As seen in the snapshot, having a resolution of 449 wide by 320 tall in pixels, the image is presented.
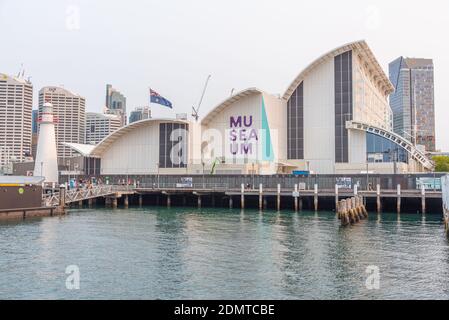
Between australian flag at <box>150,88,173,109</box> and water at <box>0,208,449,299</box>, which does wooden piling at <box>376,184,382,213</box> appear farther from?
australian flag at <box>150,88,173,109</box>

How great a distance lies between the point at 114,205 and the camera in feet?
220

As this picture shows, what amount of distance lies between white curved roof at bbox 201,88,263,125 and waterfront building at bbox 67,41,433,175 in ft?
0.60

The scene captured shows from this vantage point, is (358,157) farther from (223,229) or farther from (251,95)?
(223,229)

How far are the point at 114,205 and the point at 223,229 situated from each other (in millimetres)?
30974

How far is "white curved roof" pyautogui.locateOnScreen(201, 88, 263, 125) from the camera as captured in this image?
268ft

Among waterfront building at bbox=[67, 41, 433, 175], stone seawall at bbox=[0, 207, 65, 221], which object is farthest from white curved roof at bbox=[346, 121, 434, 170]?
stone seawall at bbox=[0, 207, 65, 221]

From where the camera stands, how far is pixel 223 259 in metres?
26.9

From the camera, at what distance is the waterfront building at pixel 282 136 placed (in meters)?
78.4

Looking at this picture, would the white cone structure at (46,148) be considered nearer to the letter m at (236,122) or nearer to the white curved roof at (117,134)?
the white curved roof at (117,134)

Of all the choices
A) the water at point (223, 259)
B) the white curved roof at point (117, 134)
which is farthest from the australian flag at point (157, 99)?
the water at point (223, 259)

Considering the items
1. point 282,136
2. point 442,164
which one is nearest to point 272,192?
point 282,136

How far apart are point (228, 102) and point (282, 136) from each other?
11.5 meters

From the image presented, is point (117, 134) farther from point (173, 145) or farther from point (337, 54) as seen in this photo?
point (337, 54)

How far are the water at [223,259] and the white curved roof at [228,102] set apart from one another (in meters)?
41.3
